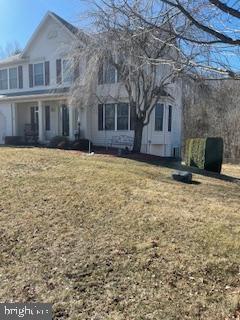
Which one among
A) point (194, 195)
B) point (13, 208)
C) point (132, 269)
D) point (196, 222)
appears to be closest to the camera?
point (132, 269)

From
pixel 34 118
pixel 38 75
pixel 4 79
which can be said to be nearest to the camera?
pixel 38 75

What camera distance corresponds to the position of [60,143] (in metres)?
19.2

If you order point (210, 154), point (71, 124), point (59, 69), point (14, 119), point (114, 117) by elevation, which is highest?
point (59, 69)

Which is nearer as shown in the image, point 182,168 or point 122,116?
point 182,168

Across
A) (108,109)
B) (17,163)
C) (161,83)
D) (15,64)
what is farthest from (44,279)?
(15,64)

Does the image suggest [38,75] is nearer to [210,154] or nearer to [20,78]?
[20,78]

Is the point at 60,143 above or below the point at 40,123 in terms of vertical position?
below

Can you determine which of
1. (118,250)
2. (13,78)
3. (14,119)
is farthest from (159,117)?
(118,250)

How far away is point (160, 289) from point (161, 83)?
1264cm

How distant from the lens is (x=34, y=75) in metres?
23.2

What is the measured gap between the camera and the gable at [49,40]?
21.3 meters

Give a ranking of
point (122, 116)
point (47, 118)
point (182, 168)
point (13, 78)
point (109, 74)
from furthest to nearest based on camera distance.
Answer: point (13, 78)
point (47, 118)
point (122, 116)
point (109, 74)
point (182, 168)

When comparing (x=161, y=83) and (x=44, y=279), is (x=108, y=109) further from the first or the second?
(x=44, y=279)

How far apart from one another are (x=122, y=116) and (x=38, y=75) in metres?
6.72
